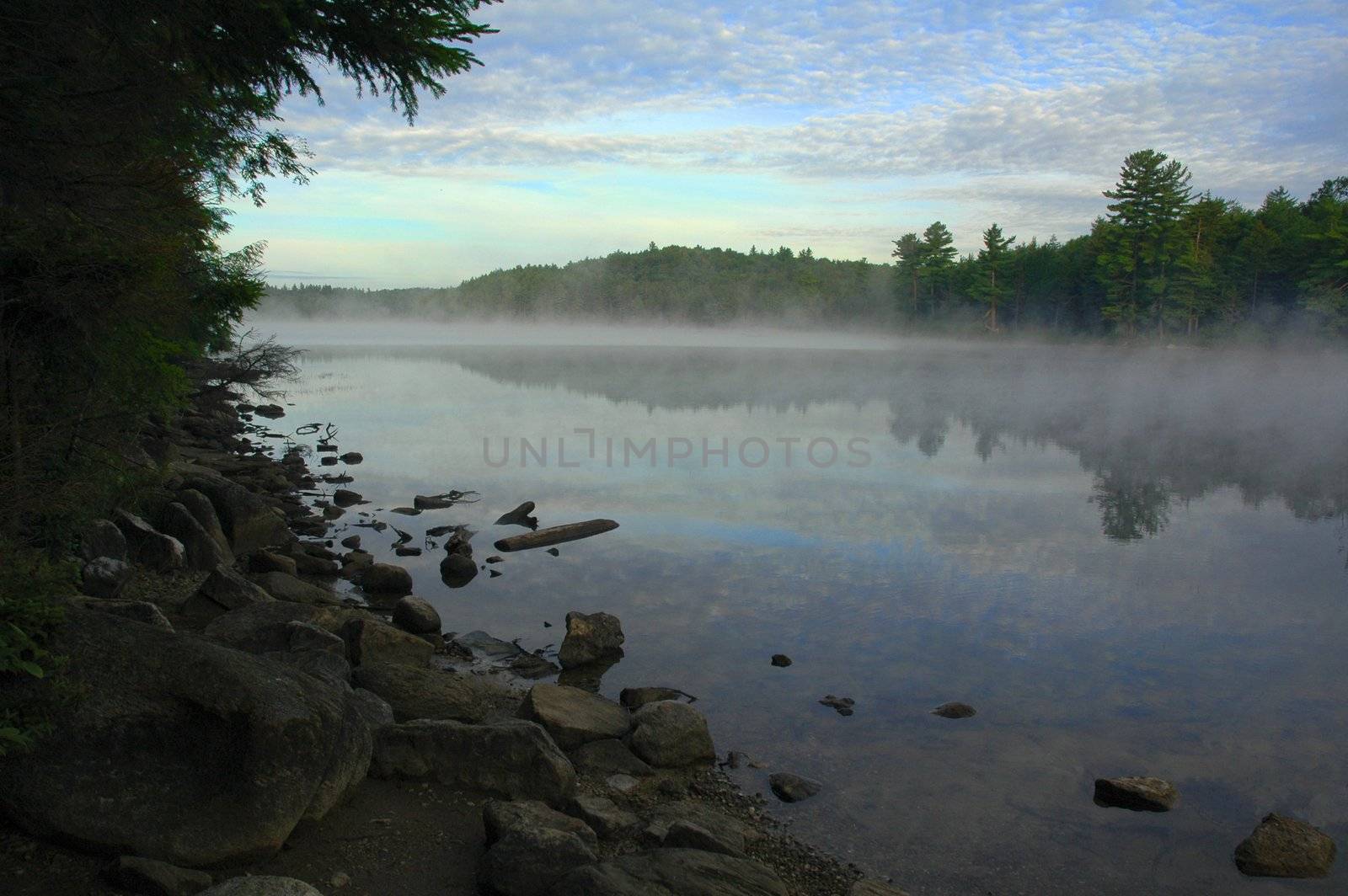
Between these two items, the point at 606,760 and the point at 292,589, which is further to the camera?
the point at 292,589

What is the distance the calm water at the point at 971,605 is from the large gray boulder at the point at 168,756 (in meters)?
3.72

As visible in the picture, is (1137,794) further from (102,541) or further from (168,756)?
(102,541)

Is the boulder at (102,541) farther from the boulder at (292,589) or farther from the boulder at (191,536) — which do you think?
the boulder at (292,589)

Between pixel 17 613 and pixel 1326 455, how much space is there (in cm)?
2865

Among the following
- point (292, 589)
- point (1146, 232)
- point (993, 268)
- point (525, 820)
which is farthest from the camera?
point (993, 268)

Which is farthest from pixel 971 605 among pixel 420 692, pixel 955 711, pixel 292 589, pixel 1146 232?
pixel 1146 232

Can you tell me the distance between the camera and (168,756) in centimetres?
516

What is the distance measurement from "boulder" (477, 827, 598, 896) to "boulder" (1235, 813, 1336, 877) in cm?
476

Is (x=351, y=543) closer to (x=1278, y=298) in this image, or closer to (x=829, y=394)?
(x=829, y=394)

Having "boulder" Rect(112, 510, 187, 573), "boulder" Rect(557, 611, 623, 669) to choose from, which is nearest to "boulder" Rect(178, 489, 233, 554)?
"boulder" Rect(112, 510, 187, 573)

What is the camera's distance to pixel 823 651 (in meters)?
10.7

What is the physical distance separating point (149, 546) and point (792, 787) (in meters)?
8.56

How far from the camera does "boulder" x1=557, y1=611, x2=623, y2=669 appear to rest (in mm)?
10273

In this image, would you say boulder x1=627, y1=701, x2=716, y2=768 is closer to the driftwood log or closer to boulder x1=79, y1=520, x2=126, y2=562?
boulder x1=79, y1=520, x2=126, y2=562
